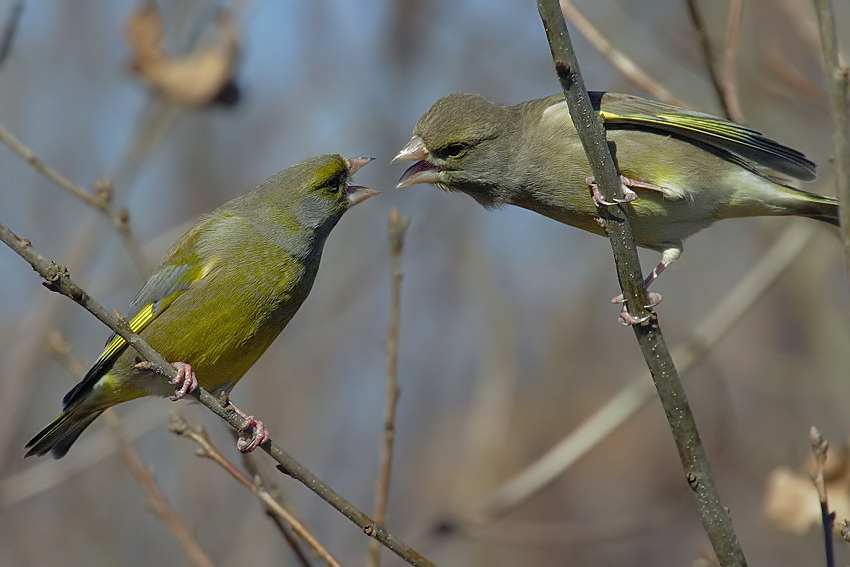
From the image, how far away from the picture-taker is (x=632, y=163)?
4.48m

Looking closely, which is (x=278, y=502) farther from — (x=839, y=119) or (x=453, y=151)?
(x=839, y=119)

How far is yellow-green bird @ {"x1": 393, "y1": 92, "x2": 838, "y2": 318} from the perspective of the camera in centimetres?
445

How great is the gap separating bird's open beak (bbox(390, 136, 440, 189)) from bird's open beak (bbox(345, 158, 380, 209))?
1.20 feet

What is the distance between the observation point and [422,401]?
8.62m

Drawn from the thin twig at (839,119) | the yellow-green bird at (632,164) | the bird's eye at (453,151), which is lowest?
the thin twig at (839,119)

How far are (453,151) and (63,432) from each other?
2284 millimetres

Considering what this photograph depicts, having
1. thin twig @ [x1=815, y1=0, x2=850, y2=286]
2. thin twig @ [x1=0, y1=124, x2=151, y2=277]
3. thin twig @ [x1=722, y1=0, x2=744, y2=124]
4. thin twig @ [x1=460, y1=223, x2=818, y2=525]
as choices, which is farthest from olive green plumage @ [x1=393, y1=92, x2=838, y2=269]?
thin twig @ [x1=815, y1=0, x2=850, y2=286]

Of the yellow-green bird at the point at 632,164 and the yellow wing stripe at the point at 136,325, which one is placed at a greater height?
the yellow-green bird at the point at 632,164

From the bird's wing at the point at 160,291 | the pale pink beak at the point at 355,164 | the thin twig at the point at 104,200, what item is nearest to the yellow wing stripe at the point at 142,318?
the bird's wing at the point at 160,291

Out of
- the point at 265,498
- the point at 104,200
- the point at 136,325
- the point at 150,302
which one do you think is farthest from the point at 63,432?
the point at 265,498

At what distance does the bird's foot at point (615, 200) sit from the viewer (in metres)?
3.12

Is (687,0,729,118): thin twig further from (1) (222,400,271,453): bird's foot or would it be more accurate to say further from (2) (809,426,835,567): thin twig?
(1) (222,400,271,453): bird's foot

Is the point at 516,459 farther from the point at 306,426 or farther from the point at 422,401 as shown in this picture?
the point at 306,426

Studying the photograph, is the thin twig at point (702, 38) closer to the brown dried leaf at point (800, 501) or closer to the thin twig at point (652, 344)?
the thin twig at point (652, 344)
